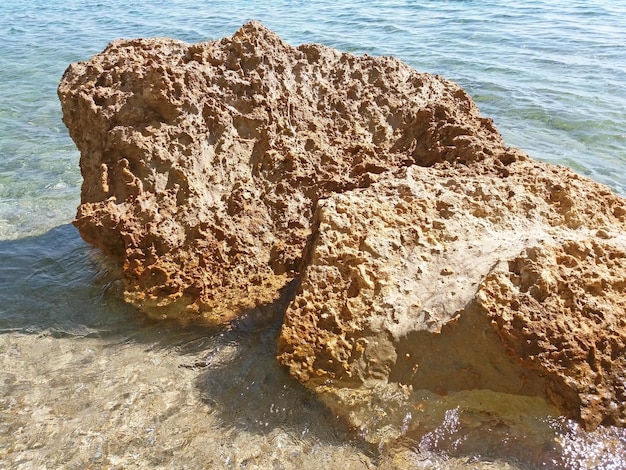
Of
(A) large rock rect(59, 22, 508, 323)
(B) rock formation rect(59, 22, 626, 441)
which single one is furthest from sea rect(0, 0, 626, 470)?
(A) large rock rect(59, 22, 508, 323)

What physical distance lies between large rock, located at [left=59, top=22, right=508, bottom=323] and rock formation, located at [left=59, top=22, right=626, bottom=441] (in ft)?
0.04

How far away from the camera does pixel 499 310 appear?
272 cm

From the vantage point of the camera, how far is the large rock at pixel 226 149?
3508 mm

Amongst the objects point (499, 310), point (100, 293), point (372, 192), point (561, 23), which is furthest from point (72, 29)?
point (499, 310)

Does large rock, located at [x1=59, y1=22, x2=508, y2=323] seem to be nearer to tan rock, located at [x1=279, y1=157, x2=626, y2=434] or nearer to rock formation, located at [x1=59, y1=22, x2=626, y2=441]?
rock formation, located at [x1=59, y1=22, x2=626, y2=441]

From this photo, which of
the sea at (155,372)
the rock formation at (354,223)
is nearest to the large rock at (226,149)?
the rock formation at (354,223)

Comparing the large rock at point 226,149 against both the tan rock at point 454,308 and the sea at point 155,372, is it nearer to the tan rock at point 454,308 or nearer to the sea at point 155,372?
the sea at point 155,372

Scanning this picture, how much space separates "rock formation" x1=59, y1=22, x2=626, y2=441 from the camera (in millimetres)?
2766

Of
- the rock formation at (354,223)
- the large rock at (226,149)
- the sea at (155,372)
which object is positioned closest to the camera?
the sea at (155,372)

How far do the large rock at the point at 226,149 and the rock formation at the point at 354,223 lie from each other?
12 mm

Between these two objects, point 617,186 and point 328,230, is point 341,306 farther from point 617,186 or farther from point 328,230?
point 617,186

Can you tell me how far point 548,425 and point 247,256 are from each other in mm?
Result: 1929

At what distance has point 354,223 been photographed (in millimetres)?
3080

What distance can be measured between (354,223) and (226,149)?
3.80 feet
